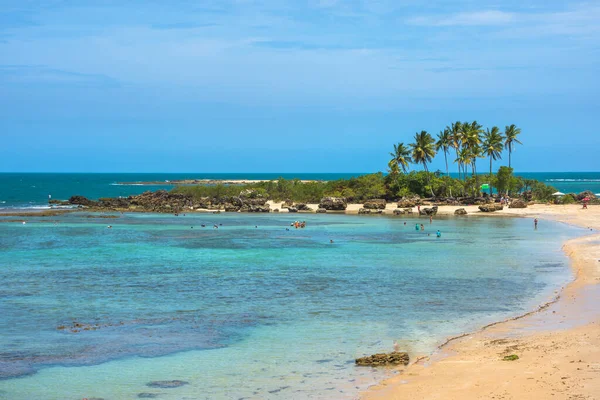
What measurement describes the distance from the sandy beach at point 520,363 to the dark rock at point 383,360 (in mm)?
351

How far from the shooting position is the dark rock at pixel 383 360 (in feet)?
55.3

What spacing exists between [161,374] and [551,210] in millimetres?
71646

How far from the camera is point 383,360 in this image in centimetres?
1691

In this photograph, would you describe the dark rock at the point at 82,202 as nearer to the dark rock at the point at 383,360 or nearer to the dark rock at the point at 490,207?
the dark rock at the point at 490,207

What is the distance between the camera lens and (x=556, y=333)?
1906 cm

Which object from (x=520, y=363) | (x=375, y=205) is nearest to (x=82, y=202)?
(x=375, y=205)

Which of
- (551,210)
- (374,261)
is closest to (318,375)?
(374,261)

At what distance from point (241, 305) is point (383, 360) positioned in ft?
31.4

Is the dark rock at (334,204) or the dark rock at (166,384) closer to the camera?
the dark rock at (166,384)

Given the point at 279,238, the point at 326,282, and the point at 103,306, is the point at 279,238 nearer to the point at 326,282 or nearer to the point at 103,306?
the point at 326,282

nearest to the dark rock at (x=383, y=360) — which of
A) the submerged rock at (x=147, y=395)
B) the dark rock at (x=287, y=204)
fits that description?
the submerged rock at (x=147, y=395)

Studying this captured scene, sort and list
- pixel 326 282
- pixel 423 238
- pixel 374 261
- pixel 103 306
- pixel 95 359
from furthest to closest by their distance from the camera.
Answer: pixel 423 238
pixel 374 261
pixel 326 282
pixel 103 306
pixel 95 359

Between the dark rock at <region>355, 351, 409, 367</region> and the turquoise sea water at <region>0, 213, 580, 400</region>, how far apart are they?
353 millimetres

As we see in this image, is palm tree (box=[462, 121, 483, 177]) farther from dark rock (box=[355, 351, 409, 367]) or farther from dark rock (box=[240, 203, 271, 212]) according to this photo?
dark rock (box=[355, 351, 409, 367])
